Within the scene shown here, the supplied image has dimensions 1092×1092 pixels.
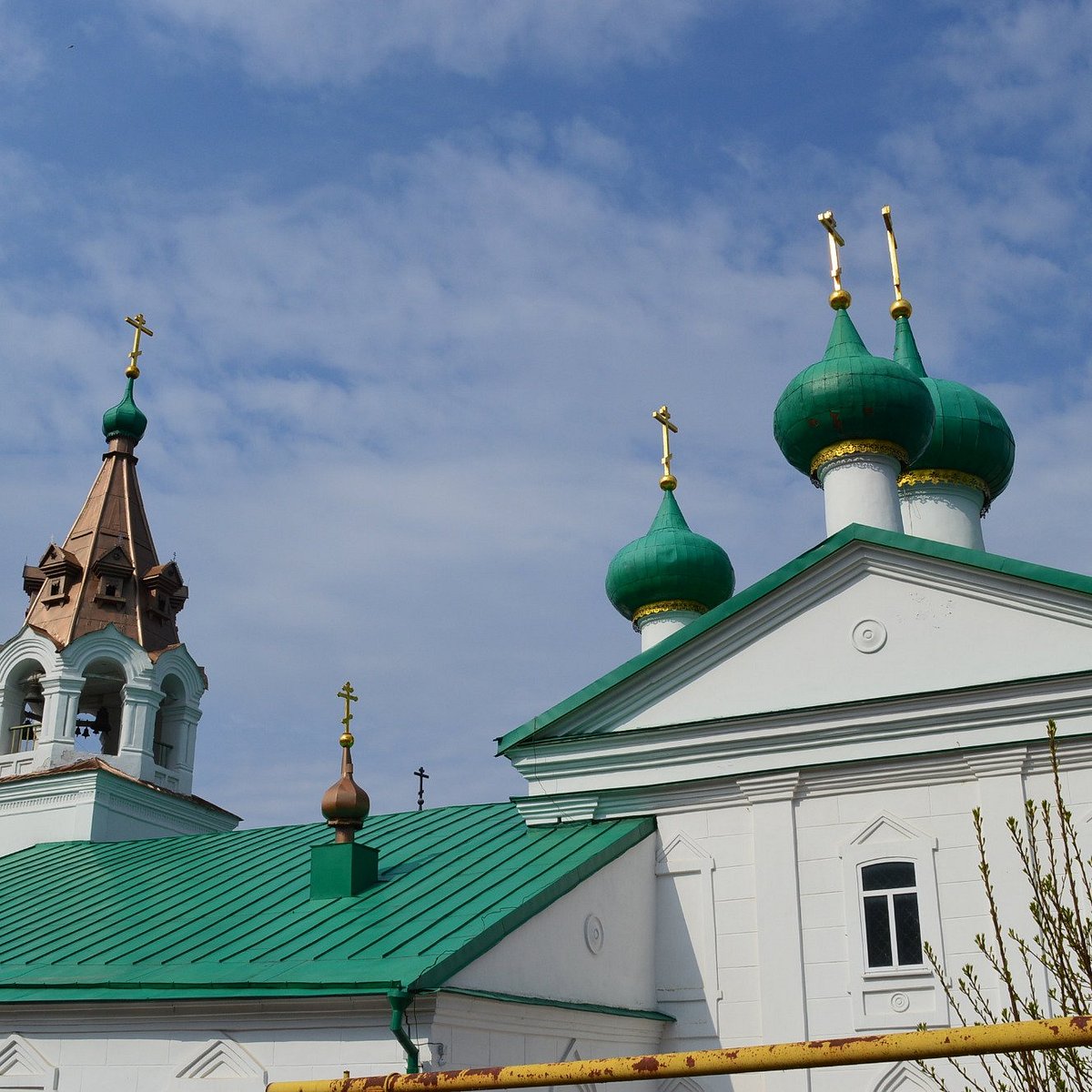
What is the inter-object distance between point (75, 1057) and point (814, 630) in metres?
6.19

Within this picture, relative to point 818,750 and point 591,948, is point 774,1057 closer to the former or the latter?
point 591,948

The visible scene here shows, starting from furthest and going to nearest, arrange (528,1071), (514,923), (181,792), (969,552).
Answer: (181,792) < (969,552) < (514,923) < (528,1071)

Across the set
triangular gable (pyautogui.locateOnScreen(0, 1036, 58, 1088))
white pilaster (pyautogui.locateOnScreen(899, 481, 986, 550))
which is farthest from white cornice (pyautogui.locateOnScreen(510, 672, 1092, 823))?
white pilaster (pyautogui.locateOnScreen(899, 481, 986, 550))

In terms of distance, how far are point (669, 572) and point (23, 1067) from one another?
10163mm

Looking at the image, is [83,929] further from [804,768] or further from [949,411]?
[949,411]

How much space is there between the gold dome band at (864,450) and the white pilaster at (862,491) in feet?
0.09

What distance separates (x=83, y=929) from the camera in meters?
10.4

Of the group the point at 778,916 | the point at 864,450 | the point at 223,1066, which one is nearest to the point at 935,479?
the point at 864,450

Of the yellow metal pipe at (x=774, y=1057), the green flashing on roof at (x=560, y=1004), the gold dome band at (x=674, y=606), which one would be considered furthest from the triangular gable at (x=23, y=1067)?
the gold dome band at (x=674, y=606)

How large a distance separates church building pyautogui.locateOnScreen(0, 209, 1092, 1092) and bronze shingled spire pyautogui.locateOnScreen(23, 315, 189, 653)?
476 cm

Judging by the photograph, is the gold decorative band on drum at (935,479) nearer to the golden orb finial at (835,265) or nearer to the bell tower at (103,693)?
the golden orb finial at (835,265)

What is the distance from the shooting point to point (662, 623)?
17.3m

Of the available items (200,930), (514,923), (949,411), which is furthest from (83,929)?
(949,411)

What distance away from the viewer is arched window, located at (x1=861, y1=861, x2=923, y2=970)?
9656 mm
